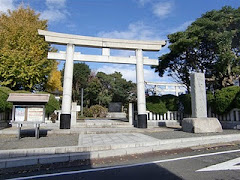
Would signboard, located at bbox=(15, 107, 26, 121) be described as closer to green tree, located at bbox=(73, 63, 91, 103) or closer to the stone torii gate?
the stone torii gate

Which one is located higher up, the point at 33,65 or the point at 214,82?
the point at 33,65

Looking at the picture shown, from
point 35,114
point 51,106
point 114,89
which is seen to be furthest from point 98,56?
point 114,89

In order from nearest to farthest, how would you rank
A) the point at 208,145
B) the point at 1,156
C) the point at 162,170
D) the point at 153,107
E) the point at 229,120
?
the point at 162,170, the point at 1,156, the point at 208,145, the point at 229,120, the point at 153,107

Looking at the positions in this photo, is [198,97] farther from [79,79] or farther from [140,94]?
[79,79]

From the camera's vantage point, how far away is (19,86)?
15625mm

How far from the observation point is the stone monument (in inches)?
335

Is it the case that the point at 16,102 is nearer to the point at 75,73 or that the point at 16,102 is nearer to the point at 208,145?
the point at 208,145

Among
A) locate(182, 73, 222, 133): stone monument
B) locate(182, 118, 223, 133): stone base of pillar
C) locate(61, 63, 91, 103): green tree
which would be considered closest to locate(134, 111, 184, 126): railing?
locate(182, 73, 222, 133): stone monument

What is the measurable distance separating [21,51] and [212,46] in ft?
48.0

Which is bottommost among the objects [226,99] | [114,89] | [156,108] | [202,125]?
[202,125]

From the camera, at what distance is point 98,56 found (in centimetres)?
1102

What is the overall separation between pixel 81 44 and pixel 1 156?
768cm

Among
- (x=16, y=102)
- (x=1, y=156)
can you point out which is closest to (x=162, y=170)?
(x=1, y=156)

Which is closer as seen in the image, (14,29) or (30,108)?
(30,108)
